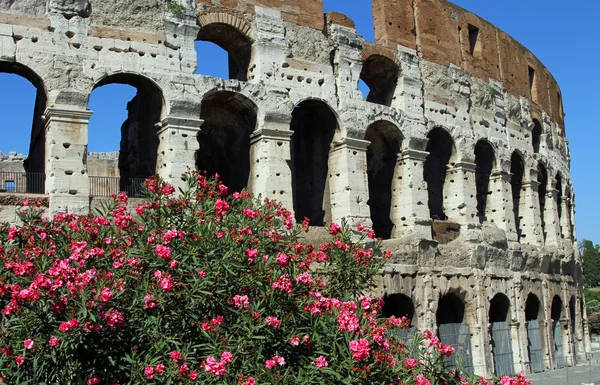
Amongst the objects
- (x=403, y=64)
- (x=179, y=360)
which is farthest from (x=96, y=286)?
(x=403, y=64)

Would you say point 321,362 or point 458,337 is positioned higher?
point 321,362

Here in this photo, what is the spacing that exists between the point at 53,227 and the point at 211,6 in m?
7.43

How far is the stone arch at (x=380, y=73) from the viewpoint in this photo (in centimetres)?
1641

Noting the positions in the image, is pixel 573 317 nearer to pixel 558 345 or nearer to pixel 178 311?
pixel 558 345

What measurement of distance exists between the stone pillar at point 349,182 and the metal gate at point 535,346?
6.71m

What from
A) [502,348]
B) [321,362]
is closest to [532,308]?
[502,348]

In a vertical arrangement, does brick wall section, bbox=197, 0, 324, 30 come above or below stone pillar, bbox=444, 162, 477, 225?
above

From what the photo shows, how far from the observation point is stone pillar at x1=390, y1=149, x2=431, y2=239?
1616cm

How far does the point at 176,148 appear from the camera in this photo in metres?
13.1

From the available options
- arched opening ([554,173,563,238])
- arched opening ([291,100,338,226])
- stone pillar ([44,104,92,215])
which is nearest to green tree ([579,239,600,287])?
arched opening ([554,173,563,238])

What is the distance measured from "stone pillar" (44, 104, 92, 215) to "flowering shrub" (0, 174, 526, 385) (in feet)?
13.9

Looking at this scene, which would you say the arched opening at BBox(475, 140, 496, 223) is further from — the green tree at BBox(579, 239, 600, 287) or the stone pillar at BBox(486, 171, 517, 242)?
the green tree at BBox(579, 239, 600, 287)

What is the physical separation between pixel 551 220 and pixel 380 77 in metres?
8.47

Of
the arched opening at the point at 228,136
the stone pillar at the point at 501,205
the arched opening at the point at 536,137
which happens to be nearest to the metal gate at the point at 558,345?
the stone pillar at the point at 501,205
